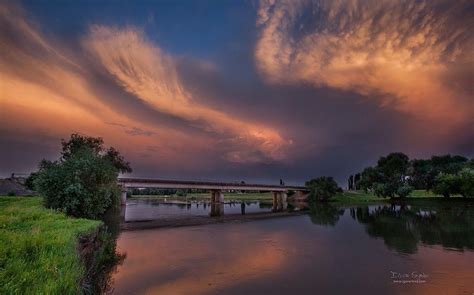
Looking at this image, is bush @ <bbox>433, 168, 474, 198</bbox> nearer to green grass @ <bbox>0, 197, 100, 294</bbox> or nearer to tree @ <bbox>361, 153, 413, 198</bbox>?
tree @ <bbox>361, 153, 413, 198</bbox>

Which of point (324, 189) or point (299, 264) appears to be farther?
point (324, 189)

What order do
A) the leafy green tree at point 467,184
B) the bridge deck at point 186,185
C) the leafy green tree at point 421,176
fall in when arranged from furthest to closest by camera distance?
the leafy green tree at point 421,176 → the leafy green tree at point 467,184 → the bridge deck at point 186,185

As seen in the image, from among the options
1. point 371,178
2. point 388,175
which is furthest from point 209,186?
point 388,175

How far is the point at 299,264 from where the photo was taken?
72.8 ft

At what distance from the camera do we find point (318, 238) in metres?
35.3

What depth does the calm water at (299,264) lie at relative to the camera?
16734 millimetres

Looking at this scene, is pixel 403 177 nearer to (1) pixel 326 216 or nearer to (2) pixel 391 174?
(2) pixel 391 174

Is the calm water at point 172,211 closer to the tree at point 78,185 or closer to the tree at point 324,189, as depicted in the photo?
the tree at point 78,185

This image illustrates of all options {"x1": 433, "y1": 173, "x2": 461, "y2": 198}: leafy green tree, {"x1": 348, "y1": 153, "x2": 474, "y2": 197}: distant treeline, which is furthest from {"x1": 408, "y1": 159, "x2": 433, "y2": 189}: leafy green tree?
{"x1": 433, "y1": 173, "x2": 461, "y2": 198}: leafy green tree

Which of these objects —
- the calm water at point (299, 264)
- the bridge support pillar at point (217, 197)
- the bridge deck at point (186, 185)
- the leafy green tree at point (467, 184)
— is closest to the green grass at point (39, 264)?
the calm water at point (299, 264)

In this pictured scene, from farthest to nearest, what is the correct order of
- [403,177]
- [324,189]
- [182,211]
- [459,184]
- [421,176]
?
[421,176]
[324,189]
[403,177]
[459,184]
[182,211]

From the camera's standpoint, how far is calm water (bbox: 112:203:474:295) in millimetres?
16734

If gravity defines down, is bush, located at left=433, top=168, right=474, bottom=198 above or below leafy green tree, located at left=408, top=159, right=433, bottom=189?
below

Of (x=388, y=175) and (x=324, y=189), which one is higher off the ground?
(x=388, y=175)
